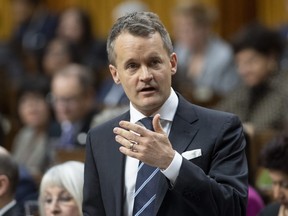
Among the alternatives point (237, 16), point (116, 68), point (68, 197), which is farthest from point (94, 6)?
point (116, 68)

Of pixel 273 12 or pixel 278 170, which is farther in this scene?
pixel 273 12

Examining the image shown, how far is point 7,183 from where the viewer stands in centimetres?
426

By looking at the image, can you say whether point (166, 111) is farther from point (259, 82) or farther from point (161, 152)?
point (259, 82)

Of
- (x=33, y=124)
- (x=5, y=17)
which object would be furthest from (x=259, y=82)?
(x=5, y=17)

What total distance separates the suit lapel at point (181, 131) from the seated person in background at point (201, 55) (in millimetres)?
4081

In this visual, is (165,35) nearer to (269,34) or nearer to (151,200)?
(151,200)

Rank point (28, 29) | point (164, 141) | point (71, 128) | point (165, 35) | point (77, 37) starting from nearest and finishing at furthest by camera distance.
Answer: point (164, 141) < point (165, 35) < point (71, 128) < point (77, 37) < point (28, 29)

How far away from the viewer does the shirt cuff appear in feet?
9.50

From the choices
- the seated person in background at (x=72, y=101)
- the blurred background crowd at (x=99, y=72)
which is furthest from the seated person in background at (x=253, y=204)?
the seated person in background at (x=72, y=101)

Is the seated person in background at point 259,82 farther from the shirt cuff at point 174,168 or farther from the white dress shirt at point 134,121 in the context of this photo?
the shirt cuff at point 174,168

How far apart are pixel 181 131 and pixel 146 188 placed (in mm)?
208

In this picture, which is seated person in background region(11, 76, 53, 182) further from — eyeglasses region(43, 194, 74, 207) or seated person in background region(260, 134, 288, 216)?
seated person in background region(260, 134, 288, 216)

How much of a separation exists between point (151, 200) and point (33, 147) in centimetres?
391

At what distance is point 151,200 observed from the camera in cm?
307
